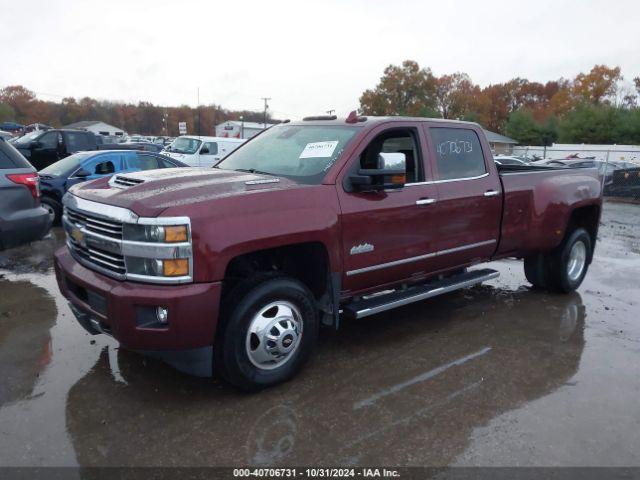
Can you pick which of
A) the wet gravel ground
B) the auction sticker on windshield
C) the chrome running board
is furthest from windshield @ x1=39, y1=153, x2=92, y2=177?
the chrome running board

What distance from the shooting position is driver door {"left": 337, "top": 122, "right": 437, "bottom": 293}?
4.11 m

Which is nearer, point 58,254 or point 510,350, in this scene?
point 58,254

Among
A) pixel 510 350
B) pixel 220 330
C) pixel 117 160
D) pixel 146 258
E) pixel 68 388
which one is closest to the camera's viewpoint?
pixel 146 258

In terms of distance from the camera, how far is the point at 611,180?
20781 millimetres

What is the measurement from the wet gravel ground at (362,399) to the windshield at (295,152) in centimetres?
159

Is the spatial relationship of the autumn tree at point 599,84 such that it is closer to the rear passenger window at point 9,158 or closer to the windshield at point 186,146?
the windshield at point 186,146

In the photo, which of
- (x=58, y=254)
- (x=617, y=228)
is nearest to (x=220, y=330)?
(x=58, y=254)

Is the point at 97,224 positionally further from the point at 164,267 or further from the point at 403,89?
the point at 403,89

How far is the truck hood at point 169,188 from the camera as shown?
3.38 metres

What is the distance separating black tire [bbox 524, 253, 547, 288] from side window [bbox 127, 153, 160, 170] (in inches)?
302

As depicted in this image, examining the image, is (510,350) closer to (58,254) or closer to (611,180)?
(58,254)

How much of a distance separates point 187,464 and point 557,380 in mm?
2875

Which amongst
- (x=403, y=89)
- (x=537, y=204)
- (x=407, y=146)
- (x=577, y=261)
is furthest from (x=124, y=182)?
(x=403, y=89)

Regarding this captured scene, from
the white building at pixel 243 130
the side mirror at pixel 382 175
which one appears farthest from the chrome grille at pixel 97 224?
the white building at pixel 243 130
